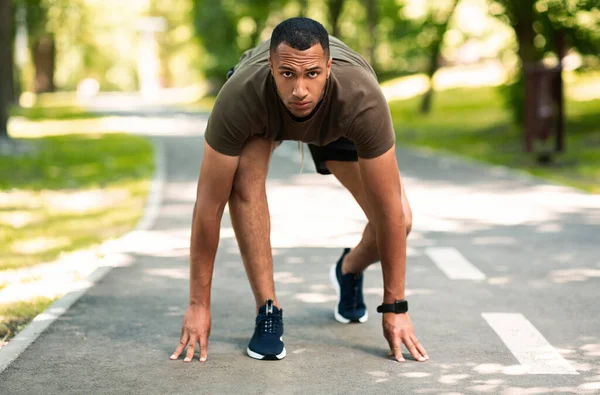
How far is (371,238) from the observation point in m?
5.37

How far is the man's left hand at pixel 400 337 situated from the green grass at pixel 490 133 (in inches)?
324

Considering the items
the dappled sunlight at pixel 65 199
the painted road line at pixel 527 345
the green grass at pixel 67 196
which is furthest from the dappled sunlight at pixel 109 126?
the painted road line at pixel 527 345

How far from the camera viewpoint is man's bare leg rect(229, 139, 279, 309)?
4801 millimetres

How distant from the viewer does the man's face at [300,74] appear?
165 inches

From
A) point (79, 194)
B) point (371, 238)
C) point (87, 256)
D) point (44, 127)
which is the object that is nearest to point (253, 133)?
point (371, 238)

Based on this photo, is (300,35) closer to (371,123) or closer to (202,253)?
(371,123)

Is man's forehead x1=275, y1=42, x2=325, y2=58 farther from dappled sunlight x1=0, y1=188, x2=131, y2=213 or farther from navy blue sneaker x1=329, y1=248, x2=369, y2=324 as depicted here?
dappled sunlight x1=0, y1=188, x2=131, y2=213

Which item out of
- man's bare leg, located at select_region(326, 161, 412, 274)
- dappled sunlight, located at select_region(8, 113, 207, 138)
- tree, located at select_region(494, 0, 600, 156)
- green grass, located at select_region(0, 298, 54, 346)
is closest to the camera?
man's bare leg, located at select_region(326, 161, 412, 274)

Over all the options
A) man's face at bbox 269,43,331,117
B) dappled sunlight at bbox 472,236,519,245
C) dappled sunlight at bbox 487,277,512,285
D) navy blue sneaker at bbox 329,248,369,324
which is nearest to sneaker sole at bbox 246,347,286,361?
navy blue sneaker at bbox 329,248,369,324

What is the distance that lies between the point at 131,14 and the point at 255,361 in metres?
74.3

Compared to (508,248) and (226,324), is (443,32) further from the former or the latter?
(226,324)

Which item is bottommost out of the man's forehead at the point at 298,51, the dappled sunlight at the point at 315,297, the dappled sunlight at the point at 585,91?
the dappled sunlight at the point at 585,91

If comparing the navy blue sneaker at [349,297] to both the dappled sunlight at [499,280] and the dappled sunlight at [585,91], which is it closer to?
the dappled sunlight at [499,280]

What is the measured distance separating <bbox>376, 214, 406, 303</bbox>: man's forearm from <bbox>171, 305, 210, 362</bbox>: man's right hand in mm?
868
